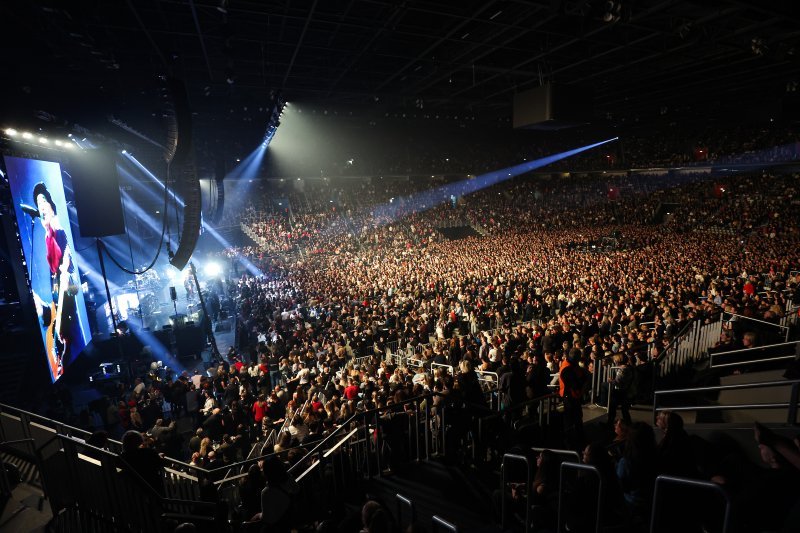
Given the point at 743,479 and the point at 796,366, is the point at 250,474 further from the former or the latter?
the point at 796,366

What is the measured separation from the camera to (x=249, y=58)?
37.4 ft

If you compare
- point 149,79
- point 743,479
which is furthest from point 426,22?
point 743,479

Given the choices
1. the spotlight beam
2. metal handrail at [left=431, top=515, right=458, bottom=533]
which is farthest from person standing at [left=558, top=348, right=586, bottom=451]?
the spotlight beam

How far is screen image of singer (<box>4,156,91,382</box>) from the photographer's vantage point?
775 centimetres

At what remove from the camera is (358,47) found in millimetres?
11227

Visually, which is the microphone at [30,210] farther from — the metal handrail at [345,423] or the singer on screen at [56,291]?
the metal handrail at [345,423]

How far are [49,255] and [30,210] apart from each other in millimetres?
1327

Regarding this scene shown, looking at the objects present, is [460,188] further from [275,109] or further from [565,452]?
[565,452]

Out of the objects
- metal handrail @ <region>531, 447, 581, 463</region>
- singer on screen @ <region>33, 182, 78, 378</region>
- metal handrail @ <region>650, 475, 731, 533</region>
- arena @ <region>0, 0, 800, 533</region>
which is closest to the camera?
metal handrail @ <region>650, 475, 731, 533</region>

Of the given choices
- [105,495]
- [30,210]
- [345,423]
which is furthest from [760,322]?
[30,210]

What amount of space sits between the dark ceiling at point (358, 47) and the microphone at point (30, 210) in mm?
2369

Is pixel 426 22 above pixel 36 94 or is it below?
above

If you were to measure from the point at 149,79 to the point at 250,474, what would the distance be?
6.89m

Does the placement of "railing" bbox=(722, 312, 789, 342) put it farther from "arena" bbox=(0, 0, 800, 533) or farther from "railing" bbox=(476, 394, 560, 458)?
"railing" bbox=(476, 394, 560, 458)
